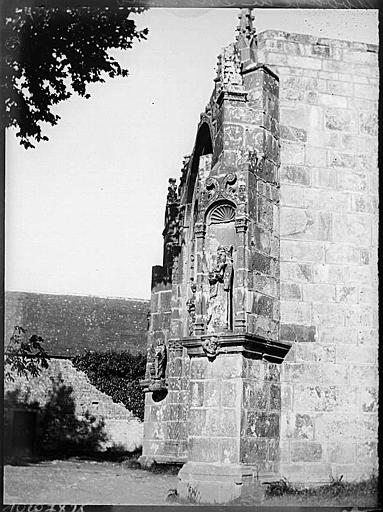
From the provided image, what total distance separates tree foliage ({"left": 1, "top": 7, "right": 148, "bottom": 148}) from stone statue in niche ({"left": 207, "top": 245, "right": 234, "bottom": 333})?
8.39 ft

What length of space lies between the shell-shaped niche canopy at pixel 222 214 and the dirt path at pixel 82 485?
323 cm

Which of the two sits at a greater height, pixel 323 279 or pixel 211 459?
pixel 323 279

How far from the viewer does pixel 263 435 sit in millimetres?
10797

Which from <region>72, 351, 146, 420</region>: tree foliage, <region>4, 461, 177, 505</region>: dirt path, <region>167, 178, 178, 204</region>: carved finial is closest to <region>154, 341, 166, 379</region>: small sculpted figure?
<region>4, 461, 177, 505</region>: dirt path

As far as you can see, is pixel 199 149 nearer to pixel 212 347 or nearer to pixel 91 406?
pixel 212 347

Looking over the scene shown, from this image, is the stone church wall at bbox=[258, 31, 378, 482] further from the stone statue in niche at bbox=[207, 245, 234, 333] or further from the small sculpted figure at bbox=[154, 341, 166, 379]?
the small sculpted figure at bbox=[154, 341, 166, 379]

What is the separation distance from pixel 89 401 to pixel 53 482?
12.7m

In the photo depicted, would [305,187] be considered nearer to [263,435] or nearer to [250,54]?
[250,54]

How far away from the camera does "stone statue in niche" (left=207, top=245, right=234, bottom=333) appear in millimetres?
10883

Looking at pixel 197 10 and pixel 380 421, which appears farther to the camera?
pixel 380 421

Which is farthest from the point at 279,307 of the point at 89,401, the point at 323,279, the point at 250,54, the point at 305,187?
the point at 89,401

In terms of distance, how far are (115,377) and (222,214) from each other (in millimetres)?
14127

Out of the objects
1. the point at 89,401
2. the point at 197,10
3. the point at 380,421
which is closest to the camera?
the point at 197,10

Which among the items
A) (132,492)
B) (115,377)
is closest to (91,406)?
(115,377)
